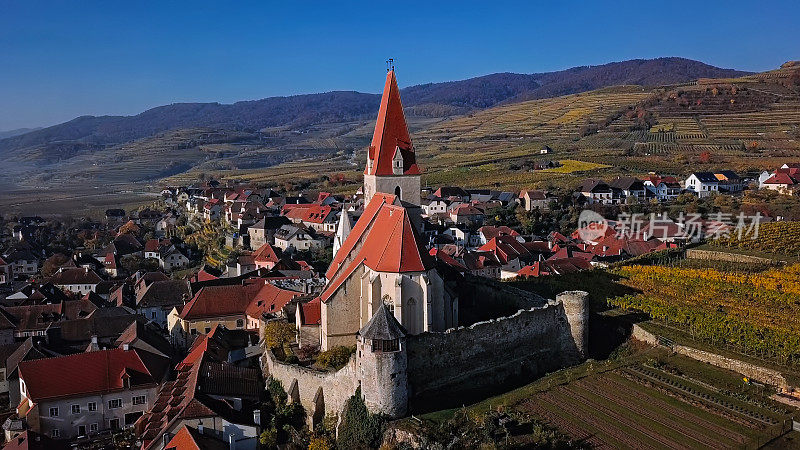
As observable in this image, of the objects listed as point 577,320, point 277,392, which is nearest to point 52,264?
point 277,392

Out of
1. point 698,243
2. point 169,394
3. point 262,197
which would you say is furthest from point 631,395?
point 262,197

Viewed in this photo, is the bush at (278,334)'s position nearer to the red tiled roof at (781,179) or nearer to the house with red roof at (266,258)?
the house with red roof at (266,258)

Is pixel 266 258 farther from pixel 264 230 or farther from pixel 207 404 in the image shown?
pixel 207 404

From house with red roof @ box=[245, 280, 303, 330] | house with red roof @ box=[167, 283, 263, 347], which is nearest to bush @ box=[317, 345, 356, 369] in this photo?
house with red roof @ box=[245, 280, 303, 330]

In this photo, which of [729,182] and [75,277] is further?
[729,182]

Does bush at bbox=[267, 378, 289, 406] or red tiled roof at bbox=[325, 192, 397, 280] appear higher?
red tiled roof at bbox=[325, 192, 397, 280]

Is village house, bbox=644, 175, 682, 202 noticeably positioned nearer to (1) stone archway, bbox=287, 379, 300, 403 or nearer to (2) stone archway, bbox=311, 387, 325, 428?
(1) stone archway, bbox=287, 379, 300, 403
